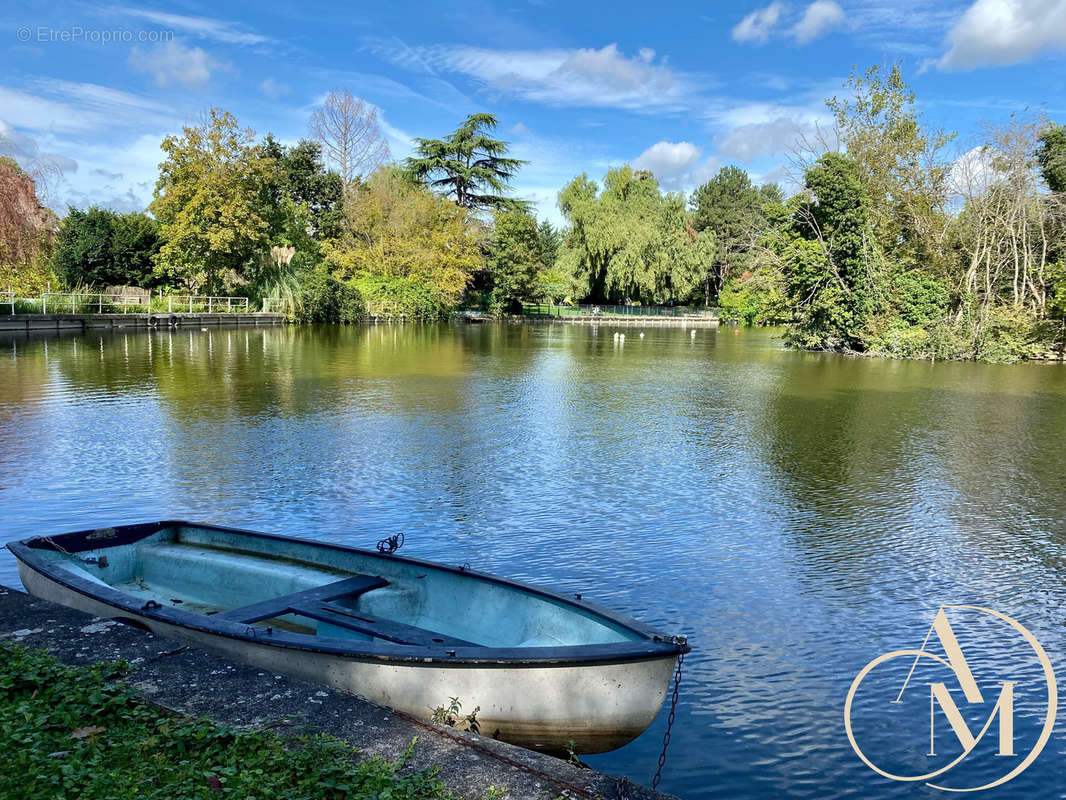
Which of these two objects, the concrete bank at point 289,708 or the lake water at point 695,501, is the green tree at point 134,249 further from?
the concrete bank at point 289,708

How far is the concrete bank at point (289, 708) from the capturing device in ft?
11.3

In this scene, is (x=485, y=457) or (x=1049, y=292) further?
(x=1049, y=292)

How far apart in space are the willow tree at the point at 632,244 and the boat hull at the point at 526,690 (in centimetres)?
6053

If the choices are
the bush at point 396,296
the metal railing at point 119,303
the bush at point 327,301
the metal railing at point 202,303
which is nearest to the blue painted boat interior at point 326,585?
the metal railing at point 119,303

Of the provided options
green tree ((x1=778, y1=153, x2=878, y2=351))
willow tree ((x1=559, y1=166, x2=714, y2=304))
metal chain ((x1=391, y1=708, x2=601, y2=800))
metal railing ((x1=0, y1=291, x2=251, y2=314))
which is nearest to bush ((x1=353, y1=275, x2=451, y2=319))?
metal railing ((x1=0, y1=291, x2=251, y2=314))

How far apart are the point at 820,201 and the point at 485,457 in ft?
93.3

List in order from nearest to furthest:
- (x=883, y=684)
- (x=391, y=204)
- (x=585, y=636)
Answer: (x=585, y=636) < (x=883, y=684) < (x=391, y=204)

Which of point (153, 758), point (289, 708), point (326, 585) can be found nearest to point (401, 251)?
point (326, 585)

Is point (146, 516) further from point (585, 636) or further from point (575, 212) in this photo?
point (575, 212)

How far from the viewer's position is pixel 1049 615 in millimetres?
6918

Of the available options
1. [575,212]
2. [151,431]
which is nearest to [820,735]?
[151,431]

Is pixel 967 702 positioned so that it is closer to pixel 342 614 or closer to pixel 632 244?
pixel 342 614

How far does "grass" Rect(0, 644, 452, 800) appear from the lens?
3229 millimetres

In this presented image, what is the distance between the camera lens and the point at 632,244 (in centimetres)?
6338
